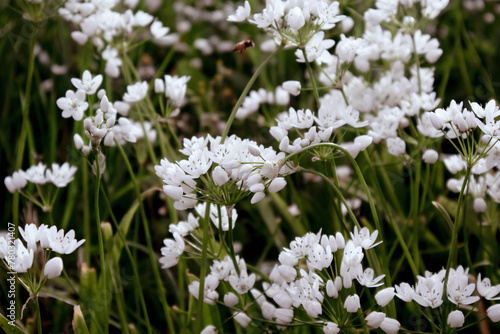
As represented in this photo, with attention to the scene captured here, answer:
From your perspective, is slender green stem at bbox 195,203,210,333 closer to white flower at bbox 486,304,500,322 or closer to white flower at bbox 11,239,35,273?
white flower at bbox 11,239,35,273

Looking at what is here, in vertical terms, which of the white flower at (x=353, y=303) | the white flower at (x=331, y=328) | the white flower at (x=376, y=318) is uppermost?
the white flower at (x=353, y=303)

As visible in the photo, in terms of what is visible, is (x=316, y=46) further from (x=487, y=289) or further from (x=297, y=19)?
(x=487, y=289)

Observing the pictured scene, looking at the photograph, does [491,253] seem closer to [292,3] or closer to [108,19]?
[292,3]

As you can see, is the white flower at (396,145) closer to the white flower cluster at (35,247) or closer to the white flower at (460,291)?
the white flower at (460,291)

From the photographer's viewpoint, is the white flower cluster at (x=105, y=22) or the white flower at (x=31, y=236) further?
the white flower cluster at (x=105, y=22)

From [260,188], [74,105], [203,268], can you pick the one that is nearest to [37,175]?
[74,105]

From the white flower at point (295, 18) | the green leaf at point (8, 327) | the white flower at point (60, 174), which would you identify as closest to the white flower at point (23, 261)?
the green leaf at point (8, 327)

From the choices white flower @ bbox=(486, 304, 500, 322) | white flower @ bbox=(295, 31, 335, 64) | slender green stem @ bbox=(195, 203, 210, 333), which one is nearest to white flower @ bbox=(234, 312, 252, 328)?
slender green stem @ bbox=(195, 203, 210, 333)
